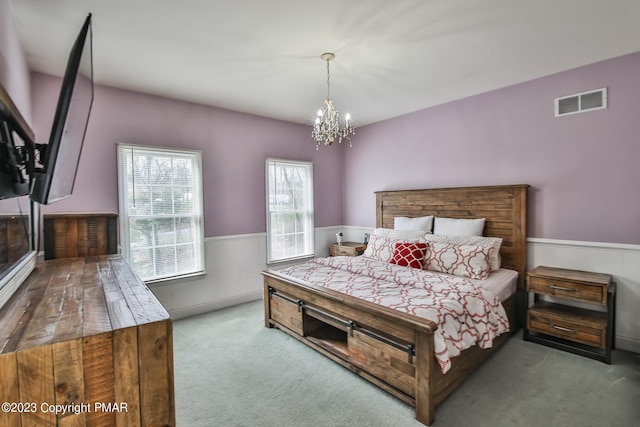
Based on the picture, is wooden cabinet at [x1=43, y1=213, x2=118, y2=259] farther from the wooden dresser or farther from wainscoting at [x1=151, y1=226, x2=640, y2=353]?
the wooden dresser

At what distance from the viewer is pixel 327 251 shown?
5207 mm

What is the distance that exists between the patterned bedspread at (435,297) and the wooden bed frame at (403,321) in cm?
10

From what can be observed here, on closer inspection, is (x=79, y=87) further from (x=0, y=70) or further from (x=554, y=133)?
(x=554, y=133)

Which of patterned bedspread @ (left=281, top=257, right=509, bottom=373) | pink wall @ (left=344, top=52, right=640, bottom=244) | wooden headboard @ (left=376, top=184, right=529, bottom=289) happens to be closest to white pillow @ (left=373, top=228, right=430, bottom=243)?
wooden headboard @ (left=376, top=184, right=529, bottom=289)

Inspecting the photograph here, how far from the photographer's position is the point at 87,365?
985 mm

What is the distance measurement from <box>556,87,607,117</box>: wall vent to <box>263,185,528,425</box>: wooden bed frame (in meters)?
0.82

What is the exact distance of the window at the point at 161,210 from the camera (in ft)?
10.9

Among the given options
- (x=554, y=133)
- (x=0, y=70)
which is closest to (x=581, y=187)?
(x=554, y=133)

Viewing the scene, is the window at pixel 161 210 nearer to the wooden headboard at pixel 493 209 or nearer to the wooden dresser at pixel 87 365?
the wooden dresser at pixel 87 365

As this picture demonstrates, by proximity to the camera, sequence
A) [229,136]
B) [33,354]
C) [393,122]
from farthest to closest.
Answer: [393,122] → [229,136] → [33,354]

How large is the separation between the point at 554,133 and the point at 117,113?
4.54 m

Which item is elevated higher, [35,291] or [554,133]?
[554,133]

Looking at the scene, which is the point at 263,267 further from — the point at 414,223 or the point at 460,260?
the point at 460,260

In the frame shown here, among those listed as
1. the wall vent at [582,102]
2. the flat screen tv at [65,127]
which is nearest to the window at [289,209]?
the flat screen tv at [65,127]
